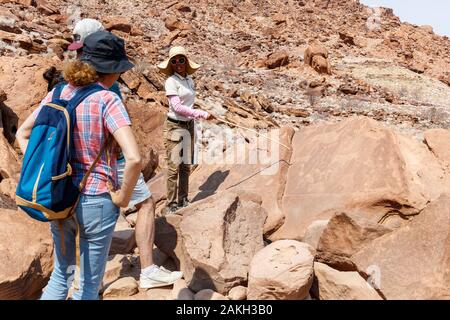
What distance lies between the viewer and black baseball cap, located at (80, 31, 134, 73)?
184 centimetres

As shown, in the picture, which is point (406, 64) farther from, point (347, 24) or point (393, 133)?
point (393, 133)

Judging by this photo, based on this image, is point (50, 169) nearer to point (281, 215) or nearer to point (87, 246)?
point (87, 246)

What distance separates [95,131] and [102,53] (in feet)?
1.15

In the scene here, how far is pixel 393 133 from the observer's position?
3.77 m

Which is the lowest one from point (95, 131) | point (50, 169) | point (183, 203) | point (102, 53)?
point (183, 203)

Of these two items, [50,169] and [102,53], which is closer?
[50,169]

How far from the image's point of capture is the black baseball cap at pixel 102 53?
1844 millimetres

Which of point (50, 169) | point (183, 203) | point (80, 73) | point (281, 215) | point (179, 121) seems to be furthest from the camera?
point (183, 203)

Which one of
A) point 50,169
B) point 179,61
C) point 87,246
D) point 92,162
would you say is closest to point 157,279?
point 87,246

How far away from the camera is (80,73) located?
1.79 meters

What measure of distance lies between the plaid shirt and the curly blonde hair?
0.07m

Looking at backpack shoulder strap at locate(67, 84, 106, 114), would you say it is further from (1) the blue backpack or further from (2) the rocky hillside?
(2) the rocky hillside

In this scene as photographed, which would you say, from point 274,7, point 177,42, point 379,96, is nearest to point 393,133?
point 379,96
